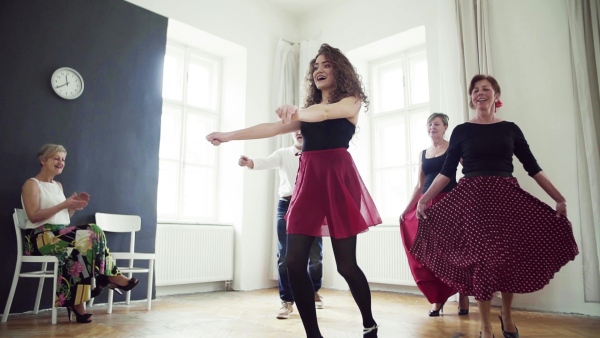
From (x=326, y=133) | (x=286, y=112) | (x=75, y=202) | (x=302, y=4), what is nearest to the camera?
(x=286, y=112)

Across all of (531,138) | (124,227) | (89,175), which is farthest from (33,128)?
(531,138)

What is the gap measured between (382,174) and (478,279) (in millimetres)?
3241

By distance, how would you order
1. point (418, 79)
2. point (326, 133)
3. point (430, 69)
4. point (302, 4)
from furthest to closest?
point (302, 4) < point (418, 79) < point (430, 69) < point (326, 133)

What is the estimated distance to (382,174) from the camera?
5223mm

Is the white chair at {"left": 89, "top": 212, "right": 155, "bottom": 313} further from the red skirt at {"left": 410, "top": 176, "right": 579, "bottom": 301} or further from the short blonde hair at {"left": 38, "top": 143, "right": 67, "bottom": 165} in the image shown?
the red skirt at {"left": 410, "top": 176, "right": 579, "bottom": 301}

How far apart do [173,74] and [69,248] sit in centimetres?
264

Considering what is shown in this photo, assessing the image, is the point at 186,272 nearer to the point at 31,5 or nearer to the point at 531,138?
the point at 31,5

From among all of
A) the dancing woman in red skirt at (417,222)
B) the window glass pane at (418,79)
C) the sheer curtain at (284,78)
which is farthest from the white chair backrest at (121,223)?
the window glass pane at (418,79)

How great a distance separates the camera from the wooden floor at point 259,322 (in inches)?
97.3

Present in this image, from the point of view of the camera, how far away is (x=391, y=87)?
535 cm

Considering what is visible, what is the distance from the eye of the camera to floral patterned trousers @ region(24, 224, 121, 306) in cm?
288

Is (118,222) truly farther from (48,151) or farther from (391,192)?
(391,192)

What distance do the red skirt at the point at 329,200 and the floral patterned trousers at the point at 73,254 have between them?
190 centimetres

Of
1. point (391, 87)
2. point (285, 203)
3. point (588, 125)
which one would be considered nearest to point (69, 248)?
point (285, 203)
